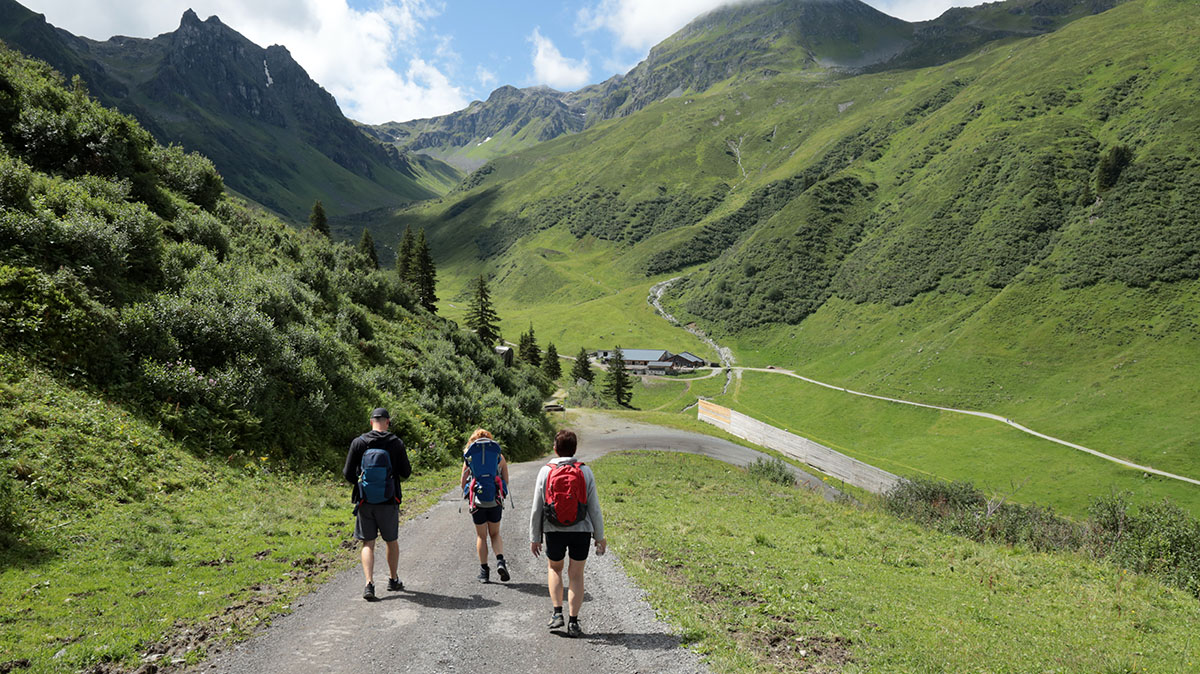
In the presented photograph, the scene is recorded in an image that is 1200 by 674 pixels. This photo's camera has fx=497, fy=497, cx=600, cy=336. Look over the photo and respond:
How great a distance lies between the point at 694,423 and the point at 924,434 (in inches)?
1562

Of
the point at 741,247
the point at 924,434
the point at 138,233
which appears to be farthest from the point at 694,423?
the point at 741,247


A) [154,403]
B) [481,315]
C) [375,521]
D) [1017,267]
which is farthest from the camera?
[1017,267]

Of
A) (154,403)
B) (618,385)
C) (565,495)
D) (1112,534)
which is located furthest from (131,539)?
(618,385)

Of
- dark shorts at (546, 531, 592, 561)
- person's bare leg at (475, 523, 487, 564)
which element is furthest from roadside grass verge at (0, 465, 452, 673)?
dark shorts at (546, 531, 592, 561)

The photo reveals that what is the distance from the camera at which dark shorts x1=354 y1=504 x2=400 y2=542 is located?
387 inches

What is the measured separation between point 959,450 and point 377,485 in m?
82.0

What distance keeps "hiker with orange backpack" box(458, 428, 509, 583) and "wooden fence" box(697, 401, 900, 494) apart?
49160 mm

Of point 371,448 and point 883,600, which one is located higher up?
point 371,448

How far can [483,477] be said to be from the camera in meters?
10.7

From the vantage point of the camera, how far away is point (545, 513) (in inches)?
327

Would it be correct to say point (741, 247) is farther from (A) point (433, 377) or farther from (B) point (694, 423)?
(A) point (433, 377)

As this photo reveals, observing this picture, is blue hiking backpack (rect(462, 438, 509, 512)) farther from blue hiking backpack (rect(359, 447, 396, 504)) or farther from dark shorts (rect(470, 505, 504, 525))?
blue hiking backpack (rect(359, 447, 396, 504))

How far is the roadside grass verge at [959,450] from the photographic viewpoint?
183 ft

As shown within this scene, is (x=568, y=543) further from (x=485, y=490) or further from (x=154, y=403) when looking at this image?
(x=154, y=403)
